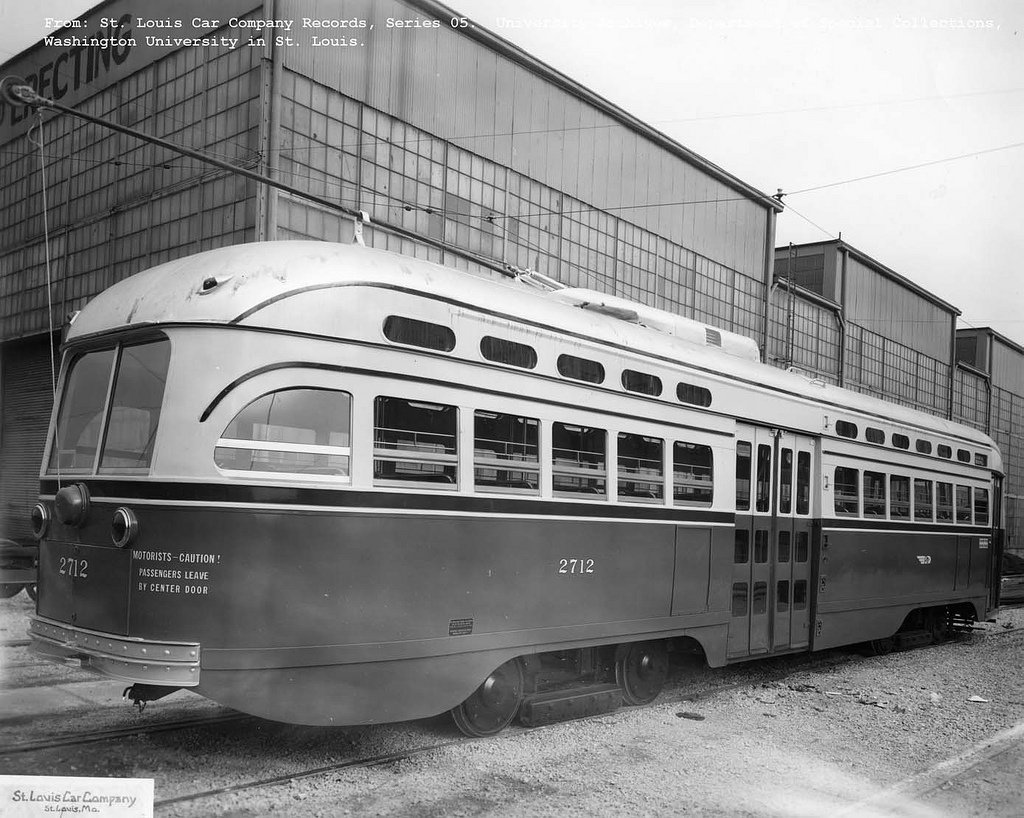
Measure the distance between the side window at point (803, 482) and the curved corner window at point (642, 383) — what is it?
Answer: 9.28 ft

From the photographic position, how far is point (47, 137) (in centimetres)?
1396

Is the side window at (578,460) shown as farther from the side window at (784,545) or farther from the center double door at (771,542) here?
the side window at (784,545)

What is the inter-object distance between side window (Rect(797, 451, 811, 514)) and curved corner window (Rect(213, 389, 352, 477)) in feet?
19.6

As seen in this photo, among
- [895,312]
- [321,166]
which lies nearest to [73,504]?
[321,166]

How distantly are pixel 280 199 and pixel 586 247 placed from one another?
5.84m

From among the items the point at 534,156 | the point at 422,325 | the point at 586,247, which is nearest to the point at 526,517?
the point at 422,325

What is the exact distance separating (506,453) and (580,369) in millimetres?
1056

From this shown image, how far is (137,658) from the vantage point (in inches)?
214

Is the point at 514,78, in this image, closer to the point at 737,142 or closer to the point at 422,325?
the point at 737,142

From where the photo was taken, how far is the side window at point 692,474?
8398 millimetres

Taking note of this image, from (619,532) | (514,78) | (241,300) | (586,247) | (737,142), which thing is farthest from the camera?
(586,247)

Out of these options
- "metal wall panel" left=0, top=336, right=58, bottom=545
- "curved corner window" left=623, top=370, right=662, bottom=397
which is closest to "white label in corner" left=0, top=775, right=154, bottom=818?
"curved corner window" left=623, top=370, right=662, bottom=397

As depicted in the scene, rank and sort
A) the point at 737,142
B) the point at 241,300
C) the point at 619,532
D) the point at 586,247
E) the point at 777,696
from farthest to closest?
the point at 586,247 < the point at 777,696 < the point at 737,142 < the point at 619,532 < the point at 241,300

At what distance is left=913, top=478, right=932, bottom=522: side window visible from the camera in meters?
12.6
